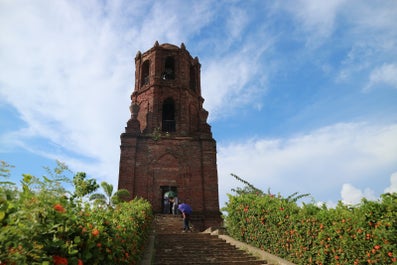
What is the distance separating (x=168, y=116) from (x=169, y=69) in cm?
406

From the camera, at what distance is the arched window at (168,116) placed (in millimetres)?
19812

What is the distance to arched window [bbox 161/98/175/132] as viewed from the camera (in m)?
19.8

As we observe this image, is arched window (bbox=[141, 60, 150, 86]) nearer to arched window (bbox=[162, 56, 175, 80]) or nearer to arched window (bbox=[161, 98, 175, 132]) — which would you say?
arched window (bbox=[162, 56, 175, 80])

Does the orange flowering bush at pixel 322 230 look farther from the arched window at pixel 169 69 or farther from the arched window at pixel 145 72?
the arched window at pixel 145 72

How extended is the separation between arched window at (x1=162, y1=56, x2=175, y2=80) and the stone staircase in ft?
44.1

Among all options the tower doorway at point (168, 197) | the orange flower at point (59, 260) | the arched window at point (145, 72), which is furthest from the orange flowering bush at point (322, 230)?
the arched window at point (145, 72)

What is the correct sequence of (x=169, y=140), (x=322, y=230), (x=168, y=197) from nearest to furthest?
1. (x=322, y=230)
2. (x=168, y=197)
3. (x=169, y=140)

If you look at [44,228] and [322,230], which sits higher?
[44,228]

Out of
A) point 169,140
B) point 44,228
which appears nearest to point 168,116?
point 169,140

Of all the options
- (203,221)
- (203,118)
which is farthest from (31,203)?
(203,118)

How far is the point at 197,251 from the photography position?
9703 millimetres

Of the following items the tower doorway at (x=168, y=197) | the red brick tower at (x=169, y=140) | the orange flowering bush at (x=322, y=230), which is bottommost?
the orange flowering bush at (x=322, y=230)

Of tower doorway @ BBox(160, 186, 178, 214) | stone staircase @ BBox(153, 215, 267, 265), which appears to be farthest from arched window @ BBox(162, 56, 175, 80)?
stone staircase @ BBox(153, 215, 267, 265)

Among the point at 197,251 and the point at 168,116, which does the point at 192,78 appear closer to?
the point at 168,116
